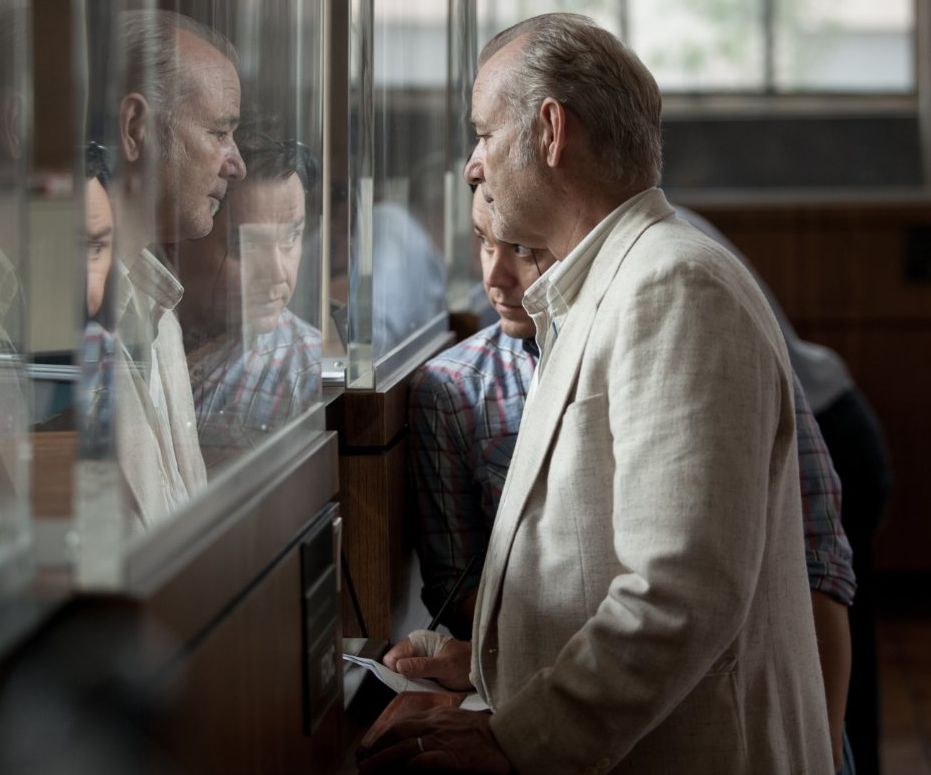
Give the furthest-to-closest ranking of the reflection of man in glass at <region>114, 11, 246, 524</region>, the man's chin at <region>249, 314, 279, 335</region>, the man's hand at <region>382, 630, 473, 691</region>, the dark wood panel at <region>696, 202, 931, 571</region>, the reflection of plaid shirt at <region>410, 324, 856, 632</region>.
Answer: the dark wood panel at <region>696, 202, 931, 571</region>, the reflection of plaid shirt at <region>410, 324, 856, 632</region>, the man's hand at <region>382, 630, 473, 691</region>, the man's chin at <region>249, 314, 279, 335</region>, the reflection of man in glass at <region>114, 11, 246, 524</region>

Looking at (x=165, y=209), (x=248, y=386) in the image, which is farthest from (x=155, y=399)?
(x=165, y=209)

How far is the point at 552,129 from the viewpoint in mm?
1458

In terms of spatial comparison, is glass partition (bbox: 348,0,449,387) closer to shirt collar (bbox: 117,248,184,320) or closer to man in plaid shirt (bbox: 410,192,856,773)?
man in plaid shirt (bbox: 410,192,856,773)

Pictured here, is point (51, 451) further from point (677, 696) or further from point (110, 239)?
point (677, 696)

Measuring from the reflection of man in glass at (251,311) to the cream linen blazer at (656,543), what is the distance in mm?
253

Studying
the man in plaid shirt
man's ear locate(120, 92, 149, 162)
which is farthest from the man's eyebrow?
the man in plaid shirt

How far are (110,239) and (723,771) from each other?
31.9 inches

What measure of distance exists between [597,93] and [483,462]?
54 cm

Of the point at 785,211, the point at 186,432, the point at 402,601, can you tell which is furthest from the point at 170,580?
the point at 785,211

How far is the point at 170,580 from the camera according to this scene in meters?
0.82

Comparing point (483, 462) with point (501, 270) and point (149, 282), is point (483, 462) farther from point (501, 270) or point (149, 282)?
point (149, 282)

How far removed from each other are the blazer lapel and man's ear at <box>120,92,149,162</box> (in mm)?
503

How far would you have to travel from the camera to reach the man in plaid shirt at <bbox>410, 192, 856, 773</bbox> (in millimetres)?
1775

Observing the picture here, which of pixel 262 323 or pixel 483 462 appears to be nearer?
pixel 262 323
